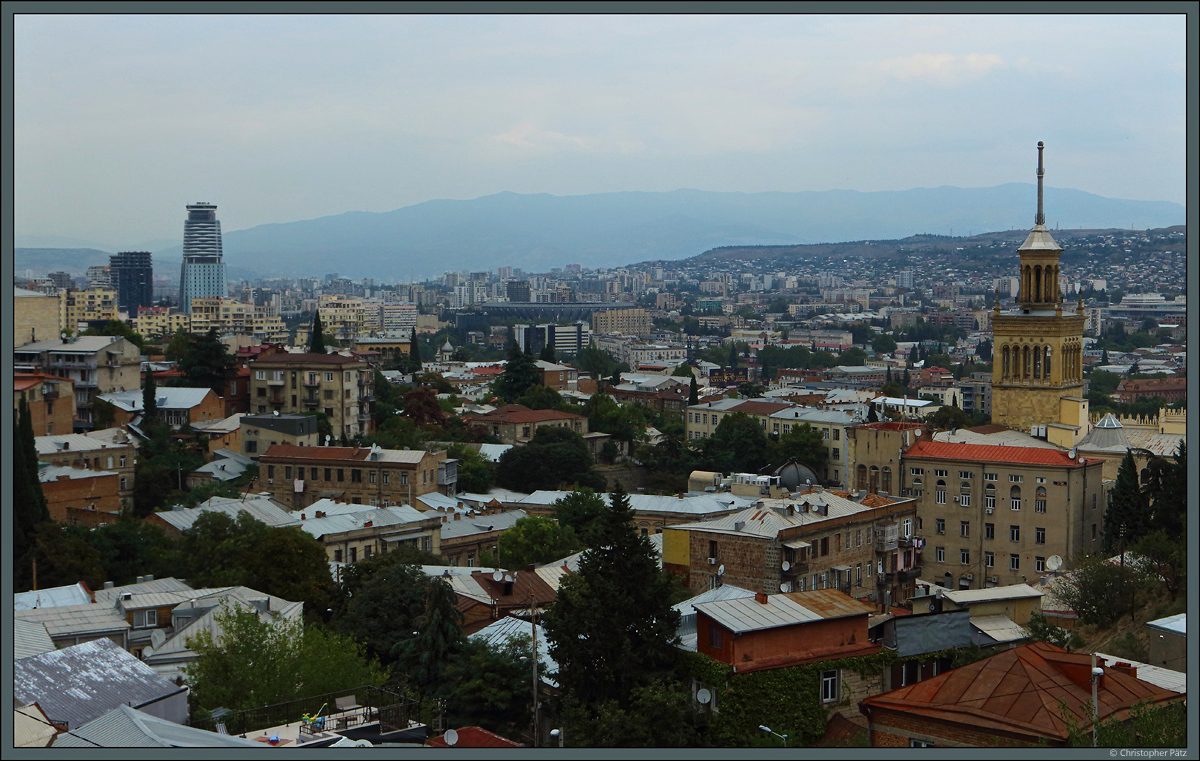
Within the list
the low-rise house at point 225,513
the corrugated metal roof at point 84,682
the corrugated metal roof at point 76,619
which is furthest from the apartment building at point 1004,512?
the corrugated metal roof at point 84,682

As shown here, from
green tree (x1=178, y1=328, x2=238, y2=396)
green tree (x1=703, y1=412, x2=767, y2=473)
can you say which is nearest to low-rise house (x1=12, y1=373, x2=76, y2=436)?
green tree (x1=178, y1=328, x2=238, y2=396)

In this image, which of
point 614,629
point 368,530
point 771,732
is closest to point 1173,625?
point 771,732

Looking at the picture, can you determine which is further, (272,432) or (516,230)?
(516,230)

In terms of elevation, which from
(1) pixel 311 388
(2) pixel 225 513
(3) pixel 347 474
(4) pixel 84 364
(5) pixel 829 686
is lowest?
(3) pixel 347 474

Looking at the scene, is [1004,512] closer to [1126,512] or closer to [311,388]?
[1126,512]

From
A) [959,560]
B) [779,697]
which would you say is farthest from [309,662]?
[959,560]

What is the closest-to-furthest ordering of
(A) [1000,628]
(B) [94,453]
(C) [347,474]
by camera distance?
1. (A) [1000,628]
2. (B) [94,453]
3. (C) [347,474]

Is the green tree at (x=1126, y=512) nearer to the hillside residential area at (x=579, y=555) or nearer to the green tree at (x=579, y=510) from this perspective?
the hillside residential area at (x=579, y=555)
